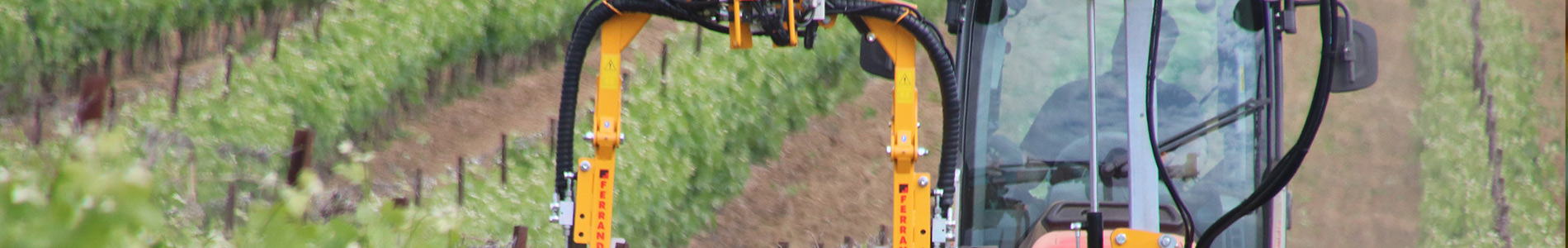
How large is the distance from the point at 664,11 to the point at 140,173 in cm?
223

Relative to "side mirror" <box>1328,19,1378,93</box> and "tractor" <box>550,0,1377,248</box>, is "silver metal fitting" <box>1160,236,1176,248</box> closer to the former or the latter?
"tractor" <box>550,0,1377,248</box>

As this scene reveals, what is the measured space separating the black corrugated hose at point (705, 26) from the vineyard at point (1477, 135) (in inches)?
301

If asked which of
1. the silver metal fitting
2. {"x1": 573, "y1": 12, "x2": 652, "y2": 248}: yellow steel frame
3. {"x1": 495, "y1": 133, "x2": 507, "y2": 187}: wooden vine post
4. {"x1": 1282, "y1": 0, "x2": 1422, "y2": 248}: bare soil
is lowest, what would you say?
{"x1": 1282, "y1": 0, "x2": 1422, "y2": 248}: bare soil

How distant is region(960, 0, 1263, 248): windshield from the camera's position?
3.78m

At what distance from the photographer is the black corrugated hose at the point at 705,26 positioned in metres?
3.40

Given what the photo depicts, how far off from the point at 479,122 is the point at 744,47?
5953mm

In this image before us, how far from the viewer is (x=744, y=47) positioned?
3.40 meters

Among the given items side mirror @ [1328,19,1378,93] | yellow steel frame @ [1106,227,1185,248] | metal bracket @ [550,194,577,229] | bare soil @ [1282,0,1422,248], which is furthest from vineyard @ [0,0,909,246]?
bare soil @ [1282,0,1422,248]

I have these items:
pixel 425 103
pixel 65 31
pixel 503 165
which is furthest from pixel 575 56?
pixel 425 103

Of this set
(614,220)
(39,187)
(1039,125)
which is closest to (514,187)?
(614,220)

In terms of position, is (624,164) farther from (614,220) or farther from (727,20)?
(727,20)

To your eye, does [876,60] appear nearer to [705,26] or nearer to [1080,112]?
[1080,112]

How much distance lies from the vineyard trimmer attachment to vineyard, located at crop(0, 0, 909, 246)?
65 cm

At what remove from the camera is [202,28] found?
8.30m
